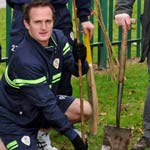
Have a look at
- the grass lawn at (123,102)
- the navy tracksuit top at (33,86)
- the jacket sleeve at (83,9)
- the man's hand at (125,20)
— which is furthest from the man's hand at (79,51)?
the grass lawn at (123,102)

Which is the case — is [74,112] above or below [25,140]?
above

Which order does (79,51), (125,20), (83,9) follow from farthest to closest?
(83,9) < (125,20) < (79,51)

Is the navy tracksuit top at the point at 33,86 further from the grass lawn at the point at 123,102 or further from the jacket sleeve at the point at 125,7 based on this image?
the grass lawn at the point at 123,102

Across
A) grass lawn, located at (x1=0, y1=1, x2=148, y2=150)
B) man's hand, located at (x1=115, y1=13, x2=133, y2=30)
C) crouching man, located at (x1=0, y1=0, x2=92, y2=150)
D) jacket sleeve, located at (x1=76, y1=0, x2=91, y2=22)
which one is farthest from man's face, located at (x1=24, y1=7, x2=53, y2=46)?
grass lawn, located at (x1=0, y1=1, x2=148, y2=150)

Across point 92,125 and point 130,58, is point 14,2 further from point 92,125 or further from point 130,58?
point 130,58

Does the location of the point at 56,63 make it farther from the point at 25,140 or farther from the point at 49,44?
the point at 25,140

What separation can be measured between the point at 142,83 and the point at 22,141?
12.0ft

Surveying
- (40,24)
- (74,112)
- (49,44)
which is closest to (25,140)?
(74,112)

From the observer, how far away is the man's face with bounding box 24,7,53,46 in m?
4.46

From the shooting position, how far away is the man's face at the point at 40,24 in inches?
176

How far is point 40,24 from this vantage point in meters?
4.48

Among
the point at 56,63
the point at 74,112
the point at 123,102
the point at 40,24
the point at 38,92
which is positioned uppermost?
the point at 40,24

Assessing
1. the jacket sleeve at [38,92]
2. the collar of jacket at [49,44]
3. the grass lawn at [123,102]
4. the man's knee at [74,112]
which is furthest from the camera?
the grass lawn at [123,102]

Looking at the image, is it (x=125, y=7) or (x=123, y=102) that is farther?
(x=123, y=102)
